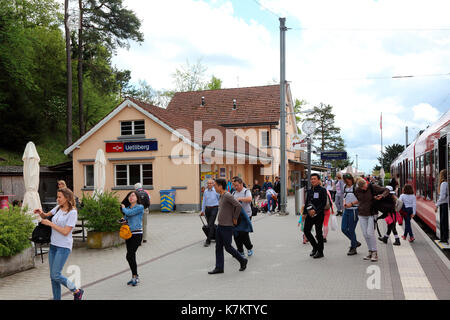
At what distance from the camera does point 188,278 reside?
25.6 ft

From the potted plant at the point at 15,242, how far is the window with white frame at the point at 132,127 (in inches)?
598

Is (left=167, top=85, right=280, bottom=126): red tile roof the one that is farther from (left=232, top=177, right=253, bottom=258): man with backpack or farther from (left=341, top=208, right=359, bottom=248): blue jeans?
(left=341, top=208, right=359, bottom=248): blue jeans

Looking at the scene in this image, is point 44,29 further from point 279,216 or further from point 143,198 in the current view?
point 143,198

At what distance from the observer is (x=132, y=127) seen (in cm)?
2414

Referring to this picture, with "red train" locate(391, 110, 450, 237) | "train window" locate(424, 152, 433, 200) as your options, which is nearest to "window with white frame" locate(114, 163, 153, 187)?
"red train" locate(391, 110, 450, 237)

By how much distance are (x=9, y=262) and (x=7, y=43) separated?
29.1 metres

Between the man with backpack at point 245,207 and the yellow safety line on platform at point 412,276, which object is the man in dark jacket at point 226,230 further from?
the yellow safety line on platform at point 412,276

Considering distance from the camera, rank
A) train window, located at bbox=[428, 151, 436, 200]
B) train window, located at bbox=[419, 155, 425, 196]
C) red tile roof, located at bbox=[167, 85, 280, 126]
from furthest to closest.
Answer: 1. red tile roof, located at bbox=[167, 85, 280, 126]
2. train window, located at bbox=[419, 155, 425, 196]
3. train window, located at bbox=[428, 151, 436, 200]

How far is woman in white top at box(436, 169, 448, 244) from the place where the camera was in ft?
31.8

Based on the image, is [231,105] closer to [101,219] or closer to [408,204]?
[408,204]

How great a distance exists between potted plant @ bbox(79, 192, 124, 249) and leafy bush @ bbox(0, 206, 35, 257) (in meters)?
2.13

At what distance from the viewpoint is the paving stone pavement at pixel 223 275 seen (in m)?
6.65

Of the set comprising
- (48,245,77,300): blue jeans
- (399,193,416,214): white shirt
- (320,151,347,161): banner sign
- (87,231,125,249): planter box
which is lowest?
(87,231,125,249): planter box

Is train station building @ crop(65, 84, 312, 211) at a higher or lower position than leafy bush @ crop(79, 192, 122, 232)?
higher
